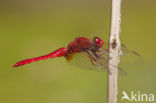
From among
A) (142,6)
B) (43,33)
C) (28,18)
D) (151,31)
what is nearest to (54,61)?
(43,33)

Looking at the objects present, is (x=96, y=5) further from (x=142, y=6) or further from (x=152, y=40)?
(x=152, y=40)

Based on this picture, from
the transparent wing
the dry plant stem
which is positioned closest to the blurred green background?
the transparent wing

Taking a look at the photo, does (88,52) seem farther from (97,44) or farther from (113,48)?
(113,48)

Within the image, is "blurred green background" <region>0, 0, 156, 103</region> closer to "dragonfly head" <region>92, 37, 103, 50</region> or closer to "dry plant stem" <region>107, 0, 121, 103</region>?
"dragonfly head" <region>92, 37, 103, 50</region>

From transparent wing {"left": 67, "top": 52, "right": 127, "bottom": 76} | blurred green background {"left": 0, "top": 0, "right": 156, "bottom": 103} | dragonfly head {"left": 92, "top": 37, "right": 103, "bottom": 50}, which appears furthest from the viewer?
blurred green background {"left": 0, "top": 0, "right": 156, "bottom": 103}

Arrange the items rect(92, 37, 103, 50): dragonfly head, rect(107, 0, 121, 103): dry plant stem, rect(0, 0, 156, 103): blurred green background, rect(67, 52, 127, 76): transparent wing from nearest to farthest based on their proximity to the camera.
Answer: rect(107, 0, 121, 103): dry plant stem
rect(67, 52, 127, 76): transparent wing
rect(92, 37, 103, 50): dragonfly head
rect(0, 0, 156, 103): blurred green background

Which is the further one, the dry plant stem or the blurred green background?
the blurred green background
